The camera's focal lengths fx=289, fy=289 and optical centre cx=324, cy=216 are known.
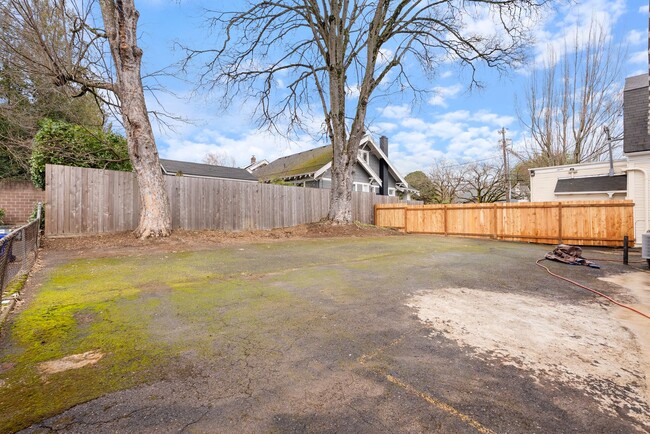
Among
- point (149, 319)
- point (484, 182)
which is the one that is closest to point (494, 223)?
point (149, 319)

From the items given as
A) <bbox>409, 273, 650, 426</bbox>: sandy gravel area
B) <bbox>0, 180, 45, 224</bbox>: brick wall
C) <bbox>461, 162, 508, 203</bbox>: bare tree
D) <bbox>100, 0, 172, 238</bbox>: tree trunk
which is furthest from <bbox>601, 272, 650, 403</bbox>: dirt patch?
<bbox>461, 162, 508, 203</bbox>: bare tree

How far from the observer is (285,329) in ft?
8.40

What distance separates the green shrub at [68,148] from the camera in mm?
8133

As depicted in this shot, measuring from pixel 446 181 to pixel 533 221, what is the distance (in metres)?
19.4

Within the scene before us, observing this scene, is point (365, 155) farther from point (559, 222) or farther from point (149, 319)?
point (149, 319)

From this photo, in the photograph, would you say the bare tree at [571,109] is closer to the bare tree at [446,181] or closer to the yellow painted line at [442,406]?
the bare tree at [446,181]

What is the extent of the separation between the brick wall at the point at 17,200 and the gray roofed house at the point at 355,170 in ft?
36.9

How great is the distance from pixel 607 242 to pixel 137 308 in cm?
1289

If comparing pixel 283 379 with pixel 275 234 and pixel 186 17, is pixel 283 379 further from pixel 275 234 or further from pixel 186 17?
pixel 186 17

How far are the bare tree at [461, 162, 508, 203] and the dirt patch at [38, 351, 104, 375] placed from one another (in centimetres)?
3019

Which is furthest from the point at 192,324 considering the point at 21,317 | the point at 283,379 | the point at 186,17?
the point at 186,17

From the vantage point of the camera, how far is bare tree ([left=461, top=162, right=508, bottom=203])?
2673 cm

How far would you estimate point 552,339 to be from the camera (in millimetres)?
2447

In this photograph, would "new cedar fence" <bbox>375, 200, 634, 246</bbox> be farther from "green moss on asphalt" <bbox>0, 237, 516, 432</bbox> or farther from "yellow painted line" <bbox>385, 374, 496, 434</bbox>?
"yellow painted line" <bbox>385, 374, 496, 434</bbox>
